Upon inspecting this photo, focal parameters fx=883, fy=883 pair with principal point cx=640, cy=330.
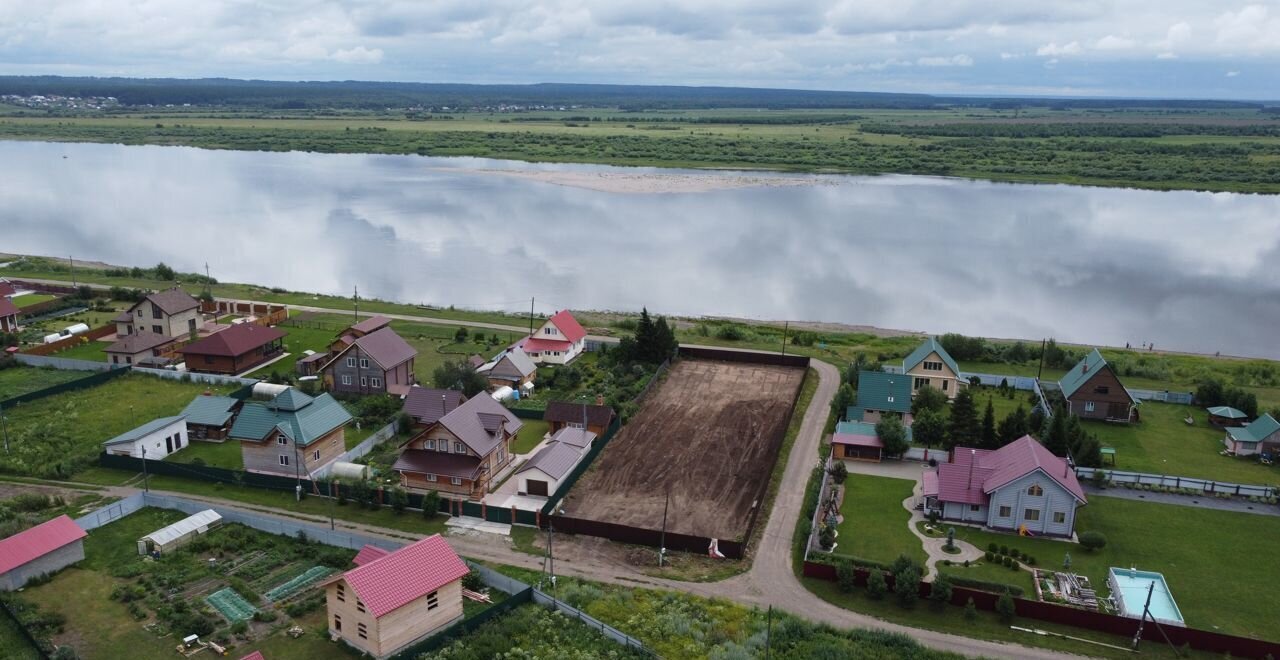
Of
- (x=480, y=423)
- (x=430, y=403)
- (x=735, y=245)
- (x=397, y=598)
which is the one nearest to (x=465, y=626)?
(x=397, y=598)

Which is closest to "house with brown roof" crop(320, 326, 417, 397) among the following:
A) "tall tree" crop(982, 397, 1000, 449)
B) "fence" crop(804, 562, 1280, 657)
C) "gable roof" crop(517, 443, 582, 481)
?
"gable roof" crop(517, 443, 582, 481)

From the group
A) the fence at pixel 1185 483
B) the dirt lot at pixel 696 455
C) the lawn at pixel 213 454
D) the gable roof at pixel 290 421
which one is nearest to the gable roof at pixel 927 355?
the dirt lot at pixel 696 455

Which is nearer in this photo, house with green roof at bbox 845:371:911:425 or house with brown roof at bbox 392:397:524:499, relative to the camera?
house with brown roof at bbox 392:397:524:499

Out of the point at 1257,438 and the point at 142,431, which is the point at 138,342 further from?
the point at 1257,438

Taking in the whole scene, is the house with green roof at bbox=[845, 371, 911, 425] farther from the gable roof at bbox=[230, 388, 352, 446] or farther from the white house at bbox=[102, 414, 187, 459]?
the white house at bbox=[102, 414, 187, 459]

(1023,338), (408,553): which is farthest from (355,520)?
(1023,338)

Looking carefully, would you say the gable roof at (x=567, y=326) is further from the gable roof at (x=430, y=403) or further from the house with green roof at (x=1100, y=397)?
the house with green roof at (x=1100, y=397)

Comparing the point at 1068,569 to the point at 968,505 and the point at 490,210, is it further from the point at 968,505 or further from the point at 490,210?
the point at 490,210
